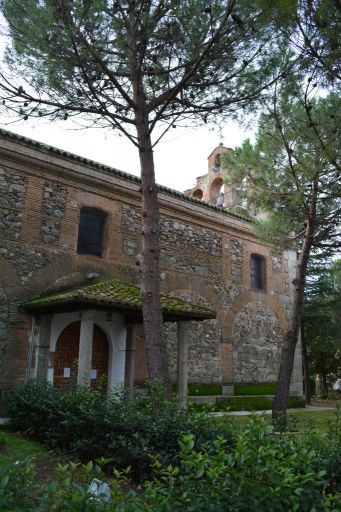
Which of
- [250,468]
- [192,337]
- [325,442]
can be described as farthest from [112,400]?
[192,337]

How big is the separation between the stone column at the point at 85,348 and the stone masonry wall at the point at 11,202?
2.52 meters

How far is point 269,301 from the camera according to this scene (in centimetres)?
1568

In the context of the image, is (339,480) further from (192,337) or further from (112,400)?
(192,337)

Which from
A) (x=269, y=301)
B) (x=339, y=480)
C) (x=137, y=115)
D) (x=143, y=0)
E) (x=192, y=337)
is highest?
(x=143, y=0)

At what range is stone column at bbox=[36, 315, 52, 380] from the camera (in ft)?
30.4

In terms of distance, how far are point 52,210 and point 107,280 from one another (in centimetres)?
206

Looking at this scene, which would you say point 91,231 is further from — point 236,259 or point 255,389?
point 255,389

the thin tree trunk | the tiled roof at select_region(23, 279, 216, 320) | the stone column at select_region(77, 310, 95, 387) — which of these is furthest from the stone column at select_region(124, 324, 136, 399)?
the thin tree trunk

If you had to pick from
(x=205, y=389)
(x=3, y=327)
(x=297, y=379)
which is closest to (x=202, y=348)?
(x=205, y=389)

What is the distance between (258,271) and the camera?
15.9 metres

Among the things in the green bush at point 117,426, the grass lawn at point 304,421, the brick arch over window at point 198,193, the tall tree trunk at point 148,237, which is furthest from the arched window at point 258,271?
the green bush at point 117,426

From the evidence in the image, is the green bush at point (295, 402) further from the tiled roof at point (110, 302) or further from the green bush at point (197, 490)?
the green bush at point (197, 490)

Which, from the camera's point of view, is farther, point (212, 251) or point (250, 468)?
point (212, 251)

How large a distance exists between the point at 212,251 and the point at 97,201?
4.28m
